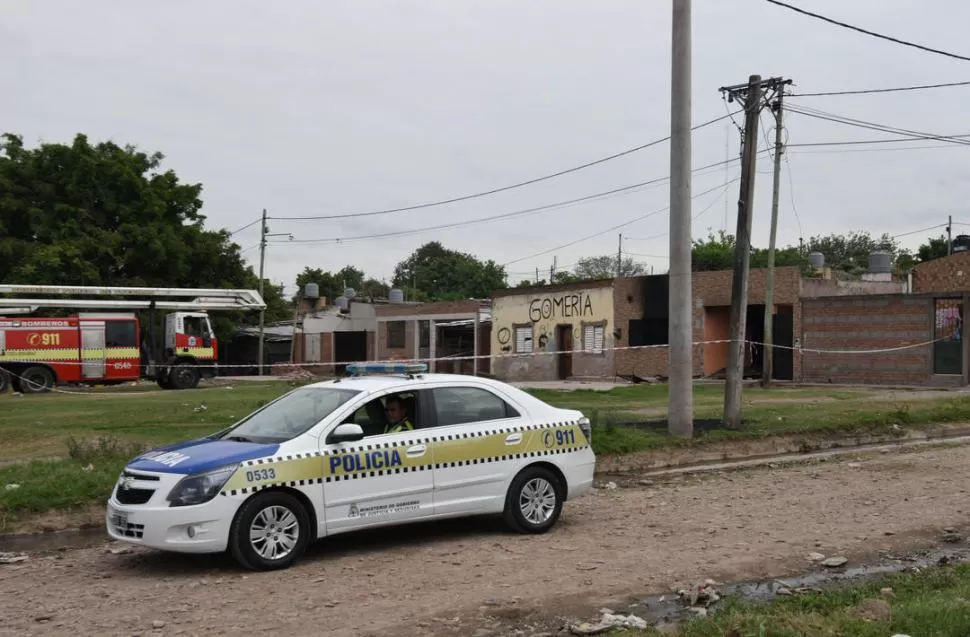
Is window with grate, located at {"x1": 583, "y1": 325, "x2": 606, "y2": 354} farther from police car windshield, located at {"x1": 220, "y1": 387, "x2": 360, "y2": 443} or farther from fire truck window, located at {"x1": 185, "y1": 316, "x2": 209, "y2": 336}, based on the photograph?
police car windshield, located at {"x1": 220, "y1": 387, "x2": 360, "y2": 443}

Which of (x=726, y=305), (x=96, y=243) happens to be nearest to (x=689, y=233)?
(x=726, y=305)

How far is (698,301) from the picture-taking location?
33750 millimetres

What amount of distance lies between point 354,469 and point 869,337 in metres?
25.4

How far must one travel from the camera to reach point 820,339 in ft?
101

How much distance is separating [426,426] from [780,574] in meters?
3.15

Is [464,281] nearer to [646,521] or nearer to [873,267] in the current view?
[873,267]

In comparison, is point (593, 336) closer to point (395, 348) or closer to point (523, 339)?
point (523, 339)

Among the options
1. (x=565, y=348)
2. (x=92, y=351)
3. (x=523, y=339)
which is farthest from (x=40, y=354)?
(x=565, y=348)

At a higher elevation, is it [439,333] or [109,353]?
[439,333]

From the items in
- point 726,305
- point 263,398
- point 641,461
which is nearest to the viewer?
point 641,461

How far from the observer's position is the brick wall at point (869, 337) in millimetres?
28500

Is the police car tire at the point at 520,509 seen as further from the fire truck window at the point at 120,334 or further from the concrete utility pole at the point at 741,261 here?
the fire truck window at the point at 120,334

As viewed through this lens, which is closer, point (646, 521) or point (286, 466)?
point (286, 466)

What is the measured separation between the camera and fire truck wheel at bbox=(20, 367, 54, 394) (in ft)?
101
